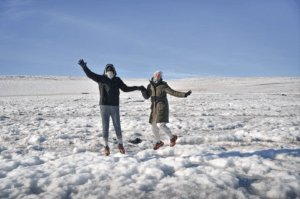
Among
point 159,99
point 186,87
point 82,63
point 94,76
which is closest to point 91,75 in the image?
point 94,76

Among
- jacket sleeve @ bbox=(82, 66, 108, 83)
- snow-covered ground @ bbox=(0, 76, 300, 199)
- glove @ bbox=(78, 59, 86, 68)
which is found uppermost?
glove @ bbox=(78, 59, 86, 68)

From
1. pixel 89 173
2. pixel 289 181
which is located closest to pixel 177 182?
pixel 89 173

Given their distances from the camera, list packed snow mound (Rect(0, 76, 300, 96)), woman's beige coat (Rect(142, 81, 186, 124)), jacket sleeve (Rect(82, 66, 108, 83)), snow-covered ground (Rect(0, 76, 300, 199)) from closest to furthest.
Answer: snow-covered ground (Rect(0, 76, 300, 199)), jacket sleeve (Rect(82, 66, 108, 83)), woman's beige coat (Rect(142, 81, 186, 124)), packed snow mound (Rect(0, 76, 300, 96))

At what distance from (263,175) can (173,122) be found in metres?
5.46

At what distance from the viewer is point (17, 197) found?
318 cm

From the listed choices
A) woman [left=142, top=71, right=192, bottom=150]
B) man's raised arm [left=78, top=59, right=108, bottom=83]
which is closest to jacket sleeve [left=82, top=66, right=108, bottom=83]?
man's raised arm [left=78, top=59, right=108, bottom=83]

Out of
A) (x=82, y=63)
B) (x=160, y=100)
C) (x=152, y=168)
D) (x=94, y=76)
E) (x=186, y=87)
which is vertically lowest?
(x=152, y=168)

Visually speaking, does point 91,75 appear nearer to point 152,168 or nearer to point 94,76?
point 94,76

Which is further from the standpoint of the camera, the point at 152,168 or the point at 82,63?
the point at 82,63

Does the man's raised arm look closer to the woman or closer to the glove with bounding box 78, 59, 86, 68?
the glove with bounding box 78, 59, 86, 68

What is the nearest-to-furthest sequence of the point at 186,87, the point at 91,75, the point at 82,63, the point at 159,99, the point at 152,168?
1. the point at 152,168
2. the point at 82,63
3. the point at 91,75
4. the point at 159,99
5. the point at 186,87

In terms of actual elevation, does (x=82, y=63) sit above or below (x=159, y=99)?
above

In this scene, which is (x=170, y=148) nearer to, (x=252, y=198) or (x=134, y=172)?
(x=134, y=172)

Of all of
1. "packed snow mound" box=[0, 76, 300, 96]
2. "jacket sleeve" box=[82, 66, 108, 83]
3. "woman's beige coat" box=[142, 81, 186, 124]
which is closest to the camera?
"jacket sleeve" box=[82, 66, 108, 83]
